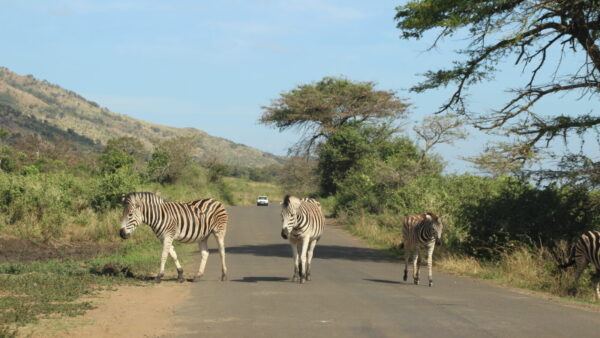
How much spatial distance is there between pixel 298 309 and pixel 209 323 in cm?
180

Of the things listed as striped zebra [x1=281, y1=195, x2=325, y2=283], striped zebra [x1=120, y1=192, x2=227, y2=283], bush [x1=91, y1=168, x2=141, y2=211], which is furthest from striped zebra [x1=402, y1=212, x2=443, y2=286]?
bush [x1=91, y1=168, x2=141, y2=211]

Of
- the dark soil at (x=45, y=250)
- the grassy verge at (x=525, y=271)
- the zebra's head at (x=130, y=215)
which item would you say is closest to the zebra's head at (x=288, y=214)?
the zebra's head at (x=130, y=215)

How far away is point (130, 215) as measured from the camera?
14164 mm

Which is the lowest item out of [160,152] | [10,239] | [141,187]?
[10,239]

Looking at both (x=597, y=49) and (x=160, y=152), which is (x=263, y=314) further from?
(x=160, y=152)

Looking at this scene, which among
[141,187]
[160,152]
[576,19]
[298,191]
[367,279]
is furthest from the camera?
[160,152]

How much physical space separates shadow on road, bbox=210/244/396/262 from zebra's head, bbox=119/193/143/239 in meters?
8.35

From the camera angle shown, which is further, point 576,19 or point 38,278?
point 576,19

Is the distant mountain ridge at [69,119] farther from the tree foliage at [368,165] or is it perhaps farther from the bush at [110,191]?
the bush at [110,191]

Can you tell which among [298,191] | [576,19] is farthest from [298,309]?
[298,191]

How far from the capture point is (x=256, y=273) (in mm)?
16719

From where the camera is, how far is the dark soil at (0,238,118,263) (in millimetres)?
18984

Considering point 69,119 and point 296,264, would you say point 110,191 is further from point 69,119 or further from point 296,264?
point 69,119

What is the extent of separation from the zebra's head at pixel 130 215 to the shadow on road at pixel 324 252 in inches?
329
